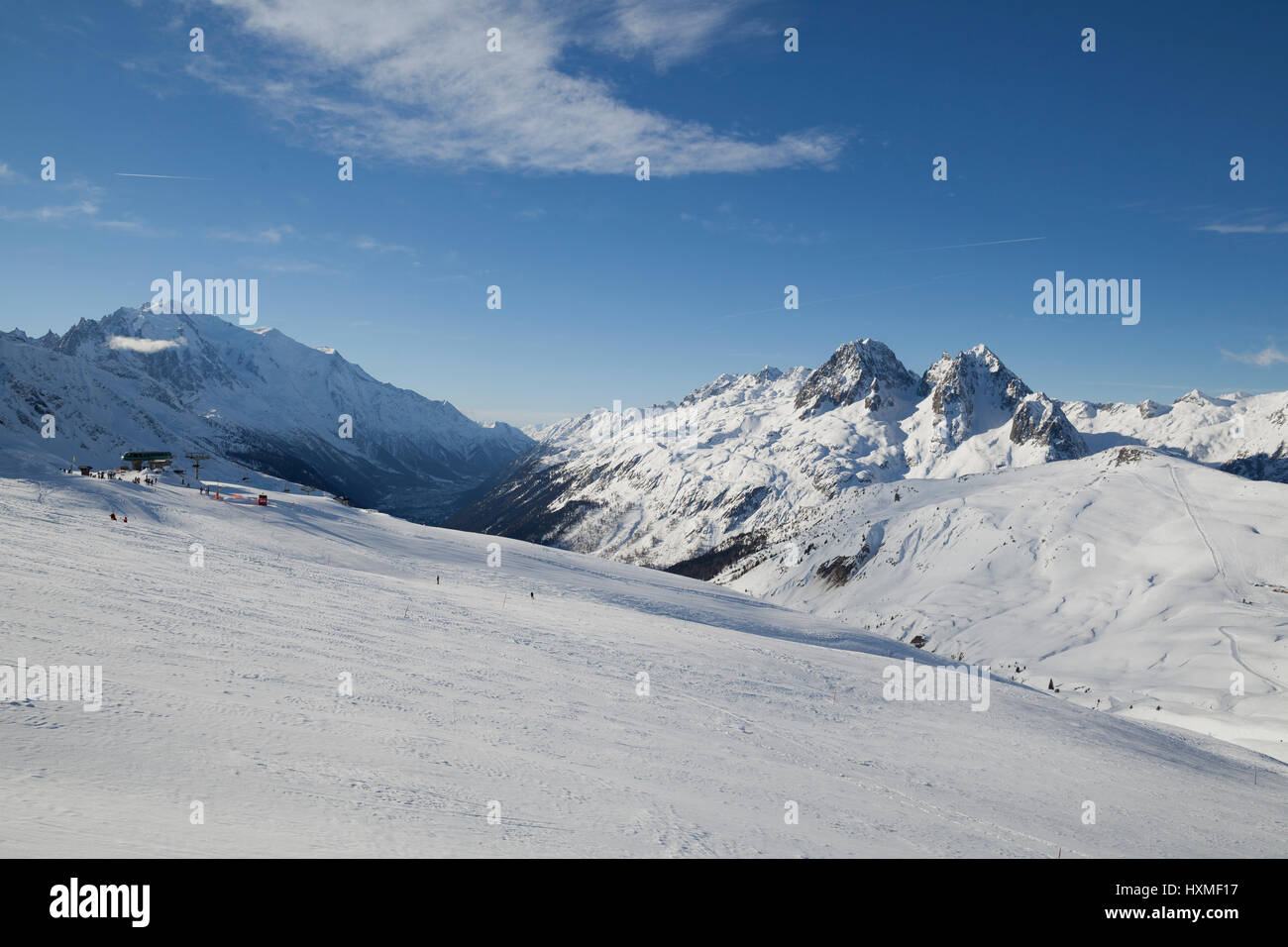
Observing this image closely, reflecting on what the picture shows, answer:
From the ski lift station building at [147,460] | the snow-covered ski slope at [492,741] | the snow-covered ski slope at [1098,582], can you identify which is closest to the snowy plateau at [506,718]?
the snow-covered ski slope at [492,741]

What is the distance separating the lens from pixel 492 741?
13.5 meters

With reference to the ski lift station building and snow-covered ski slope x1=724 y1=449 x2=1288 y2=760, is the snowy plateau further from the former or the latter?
the ski lift station building

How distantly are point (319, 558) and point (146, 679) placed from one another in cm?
1894

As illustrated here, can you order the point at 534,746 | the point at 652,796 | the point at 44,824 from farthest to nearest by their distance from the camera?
the point at 534,746
the point at 652,796
the point at 44,824

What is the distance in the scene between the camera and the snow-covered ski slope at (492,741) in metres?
9.70

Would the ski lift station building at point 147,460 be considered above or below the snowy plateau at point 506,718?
above

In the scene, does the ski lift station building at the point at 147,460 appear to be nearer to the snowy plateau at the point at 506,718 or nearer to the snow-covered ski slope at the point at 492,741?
the snowy plateau at the point at 506,718

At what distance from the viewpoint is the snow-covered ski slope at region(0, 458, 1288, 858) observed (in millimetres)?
9695

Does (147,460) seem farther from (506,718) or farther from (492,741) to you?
(492,741)

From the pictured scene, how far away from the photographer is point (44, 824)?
7.91m

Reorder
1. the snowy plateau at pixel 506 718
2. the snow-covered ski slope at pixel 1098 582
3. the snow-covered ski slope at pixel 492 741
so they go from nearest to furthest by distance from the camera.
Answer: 1. the snow-covered ski slope at pixel 492 741
2. the snowy plateau at pixel 506 718
3. the snow-covered ski slope at pixel 1098 582
